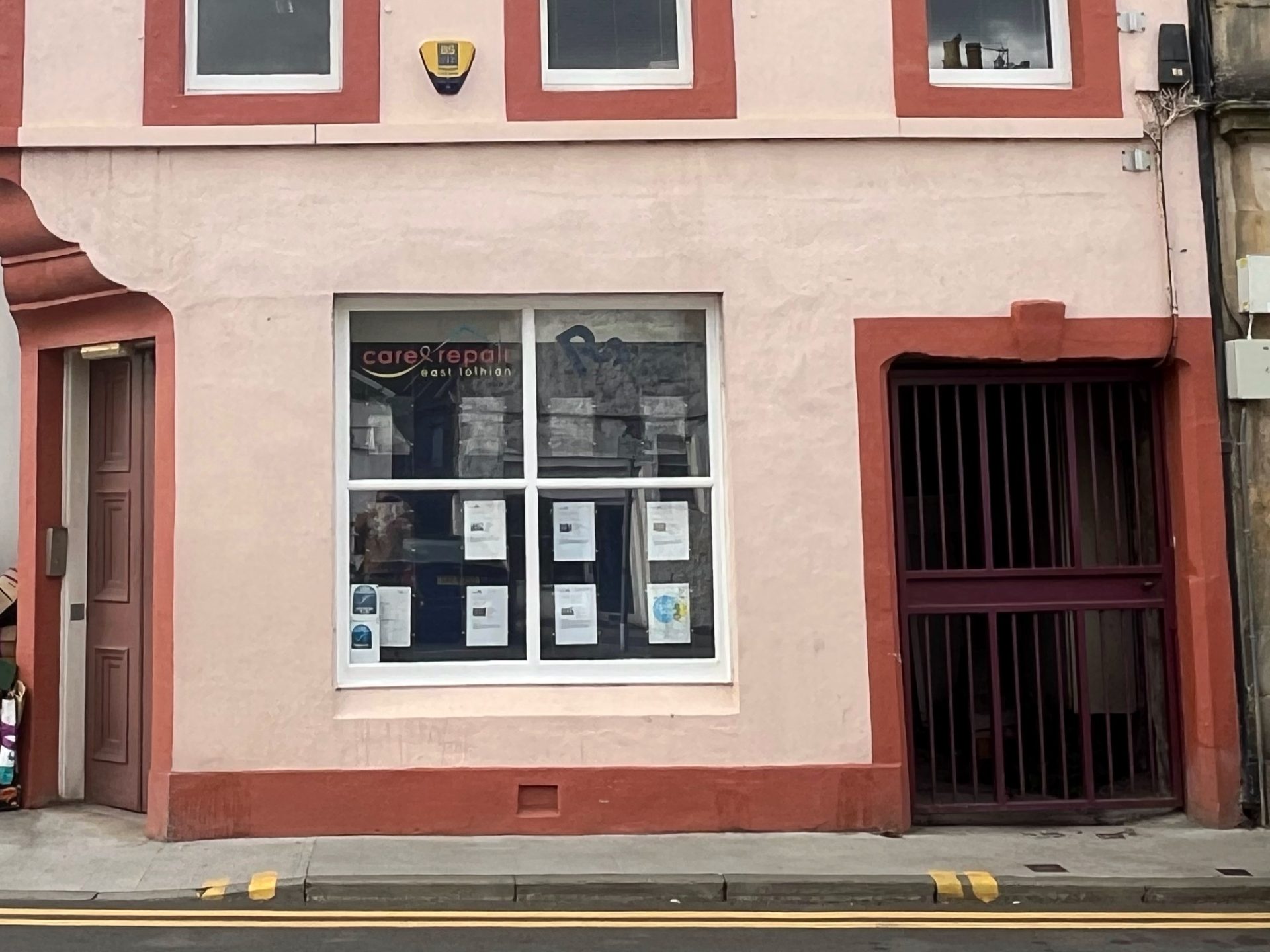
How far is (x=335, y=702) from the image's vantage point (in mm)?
8109

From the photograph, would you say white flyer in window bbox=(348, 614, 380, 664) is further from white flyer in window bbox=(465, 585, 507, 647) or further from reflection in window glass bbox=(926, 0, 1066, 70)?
reflection in window glass bbox=(926, 0, 1066, 70)

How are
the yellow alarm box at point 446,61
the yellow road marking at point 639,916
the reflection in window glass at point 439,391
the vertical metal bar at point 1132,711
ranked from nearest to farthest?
the yellow road marking at point 639,916 → the yellow alarm box at point 446,61 → the reflection in window glass at point 439,391 → the vertical metal bar at point 1132,711

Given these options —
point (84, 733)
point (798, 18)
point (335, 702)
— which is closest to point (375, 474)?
point (335, 702)

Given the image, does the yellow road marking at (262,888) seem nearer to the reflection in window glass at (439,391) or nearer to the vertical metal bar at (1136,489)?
the reflection in window glass at (439,391)

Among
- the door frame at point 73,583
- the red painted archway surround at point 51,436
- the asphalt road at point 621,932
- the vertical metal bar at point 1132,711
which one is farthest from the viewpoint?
the door frame at point 73,583

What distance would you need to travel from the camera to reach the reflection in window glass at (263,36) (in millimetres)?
8531

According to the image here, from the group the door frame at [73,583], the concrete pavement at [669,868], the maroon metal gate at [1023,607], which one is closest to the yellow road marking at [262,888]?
the concrete pavement at [669,868]

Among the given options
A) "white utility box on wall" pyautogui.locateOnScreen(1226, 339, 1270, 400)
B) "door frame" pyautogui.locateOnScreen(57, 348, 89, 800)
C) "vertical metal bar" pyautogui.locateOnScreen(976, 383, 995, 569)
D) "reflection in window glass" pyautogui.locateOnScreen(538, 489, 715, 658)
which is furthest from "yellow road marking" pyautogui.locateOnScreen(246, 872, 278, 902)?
"white utility box on wall" pyautogui.locateOnScreen(1226, 339, 1270, 400)

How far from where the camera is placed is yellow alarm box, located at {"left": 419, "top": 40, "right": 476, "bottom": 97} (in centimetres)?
826

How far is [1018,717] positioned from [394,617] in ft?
12.9

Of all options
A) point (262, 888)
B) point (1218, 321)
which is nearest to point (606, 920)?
point (262, 888)

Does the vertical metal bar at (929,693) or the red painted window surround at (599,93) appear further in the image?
the vertical metal bar at (929,693)

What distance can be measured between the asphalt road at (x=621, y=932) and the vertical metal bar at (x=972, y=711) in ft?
5.87

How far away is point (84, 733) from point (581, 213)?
15.5 ft
